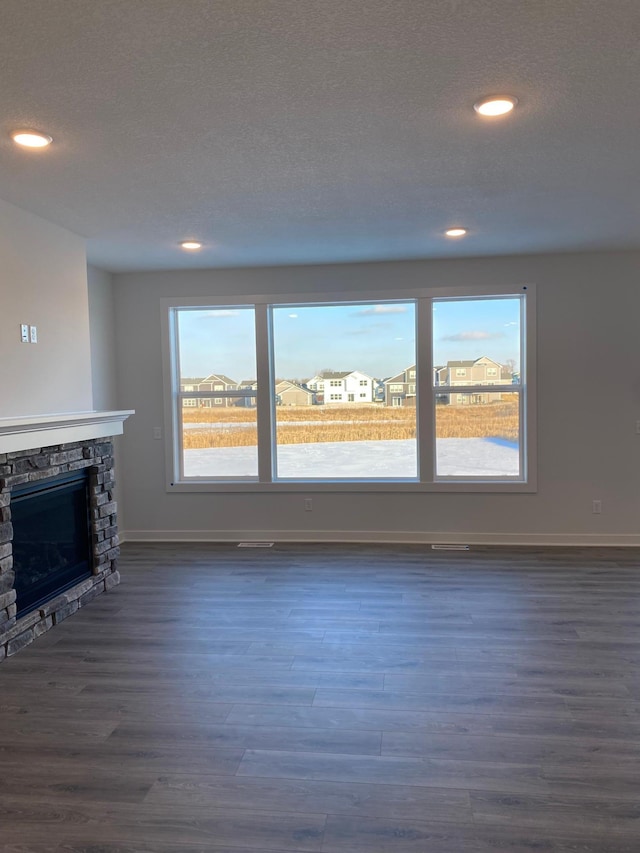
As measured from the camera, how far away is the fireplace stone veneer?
3.20m

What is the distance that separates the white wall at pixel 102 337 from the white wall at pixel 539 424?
95 mm

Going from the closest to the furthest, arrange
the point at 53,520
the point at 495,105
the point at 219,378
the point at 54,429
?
the point at 495,105 → the point at 54,429 → the point at 53,520 → the point at 219,378

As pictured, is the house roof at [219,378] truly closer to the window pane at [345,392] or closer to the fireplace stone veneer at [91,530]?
the window pane at [345,392]

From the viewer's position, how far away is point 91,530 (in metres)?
4.17

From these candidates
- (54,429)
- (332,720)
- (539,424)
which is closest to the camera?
(332,720)

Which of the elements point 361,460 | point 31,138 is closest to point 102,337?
point 361,460

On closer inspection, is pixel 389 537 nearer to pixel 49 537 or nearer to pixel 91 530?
pixel 91 530

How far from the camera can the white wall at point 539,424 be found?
5074 mm

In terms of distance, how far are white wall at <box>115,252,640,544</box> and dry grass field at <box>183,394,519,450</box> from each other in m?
0.38

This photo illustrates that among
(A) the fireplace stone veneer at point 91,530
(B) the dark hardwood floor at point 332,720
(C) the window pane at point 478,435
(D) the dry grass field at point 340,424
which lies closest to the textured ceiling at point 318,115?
(A) the fireplace stone veneer at point 91,530

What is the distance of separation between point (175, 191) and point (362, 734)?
9.63 ft

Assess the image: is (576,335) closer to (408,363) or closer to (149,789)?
Answer: (408,363)

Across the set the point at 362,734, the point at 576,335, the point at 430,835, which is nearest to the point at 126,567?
the point at 362,734

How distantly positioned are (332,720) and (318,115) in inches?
101
